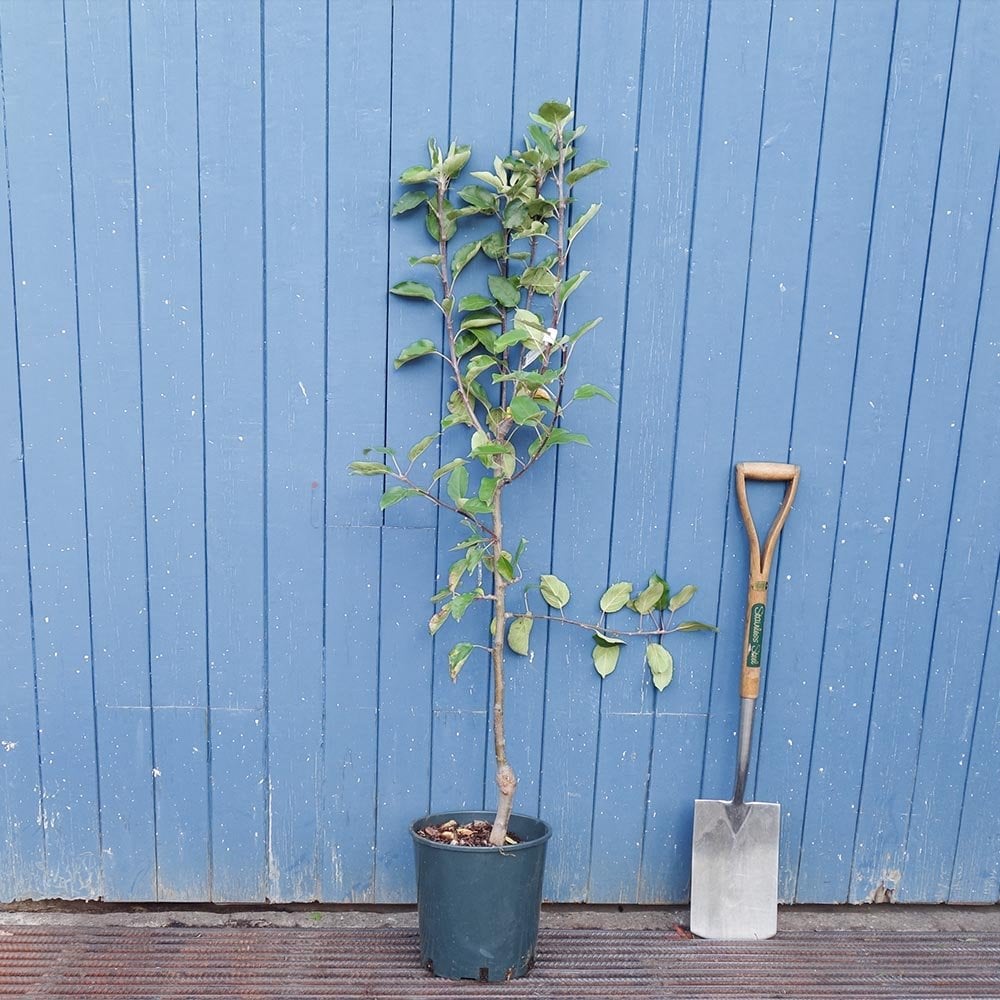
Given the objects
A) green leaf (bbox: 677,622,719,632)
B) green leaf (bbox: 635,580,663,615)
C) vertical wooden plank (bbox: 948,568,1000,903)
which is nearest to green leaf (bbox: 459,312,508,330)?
green leaf (bbox: 635,580,663,615)

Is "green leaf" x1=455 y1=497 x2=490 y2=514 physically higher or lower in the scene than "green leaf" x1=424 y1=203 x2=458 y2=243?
lower

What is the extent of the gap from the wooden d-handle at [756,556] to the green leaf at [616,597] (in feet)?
0.84

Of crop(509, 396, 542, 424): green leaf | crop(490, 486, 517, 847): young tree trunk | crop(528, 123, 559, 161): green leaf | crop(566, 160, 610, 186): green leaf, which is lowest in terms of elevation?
crop(490, 486, 517, 847): young tree trunk

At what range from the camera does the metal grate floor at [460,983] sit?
1706mm

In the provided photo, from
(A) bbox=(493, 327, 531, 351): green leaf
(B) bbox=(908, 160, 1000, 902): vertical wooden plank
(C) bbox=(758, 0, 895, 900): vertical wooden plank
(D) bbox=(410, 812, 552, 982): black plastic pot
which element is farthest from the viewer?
(B) bbox=(908, 160, 1000, 902): vertical wooden plank

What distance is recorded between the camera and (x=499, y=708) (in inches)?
68.1

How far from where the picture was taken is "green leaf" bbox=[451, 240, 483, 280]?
1.71m

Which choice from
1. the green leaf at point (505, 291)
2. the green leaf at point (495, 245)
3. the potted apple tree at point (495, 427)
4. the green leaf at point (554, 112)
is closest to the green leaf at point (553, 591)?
the potted apple tree at point (495, 427)

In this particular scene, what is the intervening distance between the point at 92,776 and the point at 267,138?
1421mm

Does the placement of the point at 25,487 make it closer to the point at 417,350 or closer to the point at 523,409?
the point at 417,350

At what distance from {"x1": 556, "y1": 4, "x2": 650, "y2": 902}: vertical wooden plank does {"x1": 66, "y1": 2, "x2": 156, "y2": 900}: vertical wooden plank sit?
901 mm

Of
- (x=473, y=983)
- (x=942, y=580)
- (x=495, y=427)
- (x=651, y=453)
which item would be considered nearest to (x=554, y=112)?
(x=495, y=427)

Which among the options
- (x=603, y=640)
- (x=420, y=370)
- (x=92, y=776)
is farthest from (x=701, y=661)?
(x=92, y=776)

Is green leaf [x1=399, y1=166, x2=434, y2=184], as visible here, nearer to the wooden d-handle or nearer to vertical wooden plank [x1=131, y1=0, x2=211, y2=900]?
vertical wooden plank [x1=131, y1=0, x2=211, y2=900]
